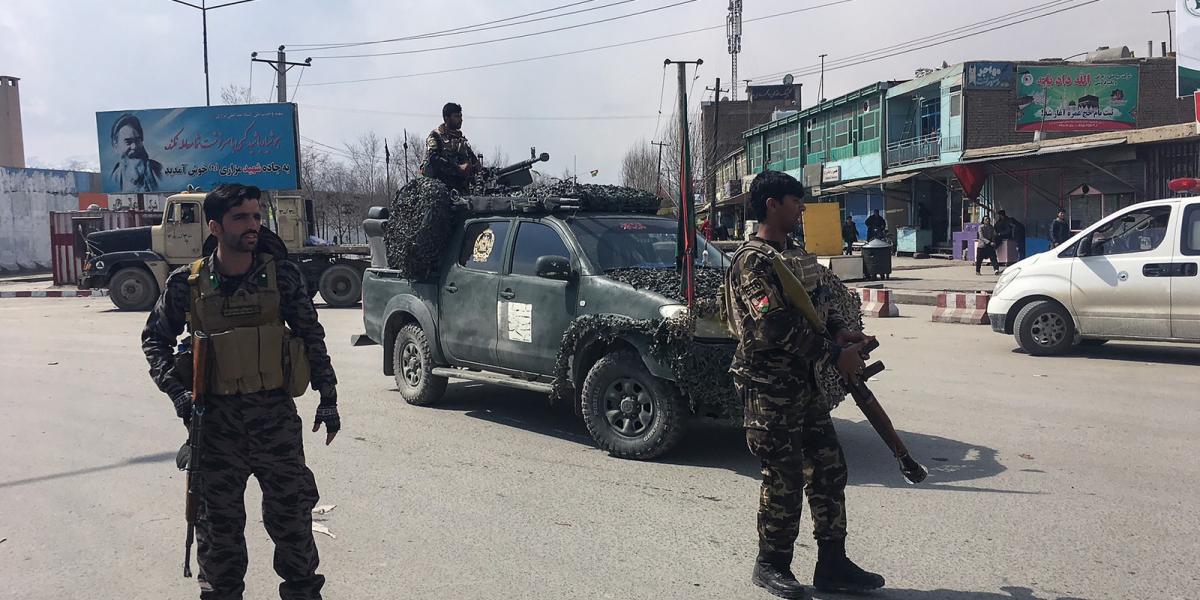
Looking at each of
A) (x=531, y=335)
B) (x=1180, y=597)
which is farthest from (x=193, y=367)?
(x=1180, y=597)

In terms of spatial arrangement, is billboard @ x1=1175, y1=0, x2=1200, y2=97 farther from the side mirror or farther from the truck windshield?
the side mirror

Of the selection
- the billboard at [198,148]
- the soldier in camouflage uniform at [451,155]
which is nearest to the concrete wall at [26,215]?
the billboard at [198,148]

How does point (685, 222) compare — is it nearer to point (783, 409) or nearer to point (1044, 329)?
point (783, 409)

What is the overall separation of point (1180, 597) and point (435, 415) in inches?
217

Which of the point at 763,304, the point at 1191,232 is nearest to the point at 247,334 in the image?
the point at 763,304

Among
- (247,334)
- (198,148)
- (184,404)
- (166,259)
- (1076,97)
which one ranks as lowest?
(184,404)

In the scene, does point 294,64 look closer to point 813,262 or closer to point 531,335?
point 531,335

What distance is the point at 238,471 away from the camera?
3473 millimetres

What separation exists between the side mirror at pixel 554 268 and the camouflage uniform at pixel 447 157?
2.40 metres

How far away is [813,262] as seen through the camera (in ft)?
12.3

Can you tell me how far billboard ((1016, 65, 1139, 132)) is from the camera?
31891 millimetres

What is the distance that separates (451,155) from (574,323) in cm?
316

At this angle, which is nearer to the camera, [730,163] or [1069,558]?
[1069,558]

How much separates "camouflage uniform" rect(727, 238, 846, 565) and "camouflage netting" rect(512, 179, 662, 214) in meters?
3.39
